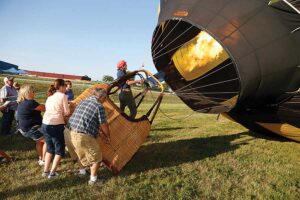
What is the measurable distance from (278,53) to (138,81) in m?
2.96

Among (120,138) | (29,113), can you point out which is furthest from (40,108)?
(120,138)

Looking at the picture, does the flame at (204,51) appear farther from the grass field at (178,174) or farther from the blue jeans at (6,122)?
the blue jeans at (6,122)

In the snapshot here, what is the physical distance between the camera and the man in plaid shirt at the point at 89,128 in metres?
4.69

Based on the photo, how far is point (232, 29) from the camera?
5.10 metres

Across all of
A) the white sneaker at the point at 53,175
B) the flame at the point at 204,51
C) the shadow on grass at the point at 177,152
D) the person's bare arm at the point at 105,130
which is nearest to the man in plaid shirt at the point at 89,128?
the person's bare arm at the point at 105,130

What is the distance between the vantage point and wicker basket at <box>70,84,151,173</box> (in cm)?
515

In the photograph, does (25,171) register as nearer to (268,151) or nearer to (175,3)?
(175,3)

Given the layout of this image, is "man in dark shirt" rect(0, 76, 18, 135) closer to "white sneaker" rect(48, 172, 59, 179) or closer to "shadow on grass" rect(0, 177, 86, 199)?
"white sneaker" rect(48, 172, 59, 179)

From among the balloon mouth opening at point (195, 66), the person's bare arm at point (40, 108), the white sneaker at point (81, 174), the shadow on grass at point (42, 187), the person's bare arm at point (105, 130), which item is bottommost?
the shadow on grass at point (42, 187)

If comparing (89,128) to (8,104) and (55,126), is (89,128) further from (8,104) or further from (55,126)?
(8,104)

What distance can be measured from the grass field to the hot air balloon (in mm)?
991

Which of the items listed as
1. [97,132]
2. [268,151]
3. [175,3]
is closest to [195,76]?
[175,3]

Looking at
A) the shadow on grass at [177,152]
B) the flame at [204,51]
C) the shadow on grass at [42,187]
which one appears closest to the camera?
the shadow on grass at [42,187]

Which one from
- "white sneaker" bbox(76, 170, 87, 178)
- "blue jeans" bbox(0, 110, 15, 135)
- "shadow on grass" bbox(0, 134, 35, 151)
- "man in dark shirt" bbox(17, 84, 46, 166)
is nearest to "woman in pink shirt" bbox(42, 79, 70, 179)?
"white sneaker" bbox(76, 170, 87, 178)
